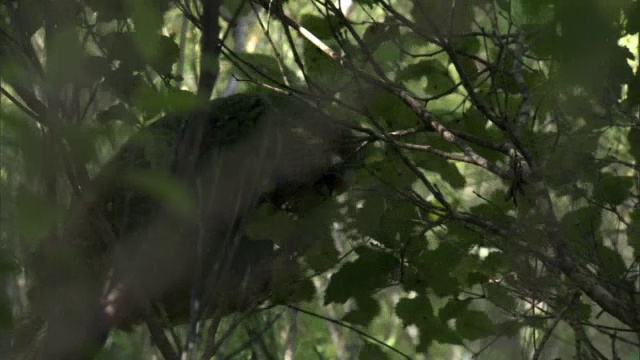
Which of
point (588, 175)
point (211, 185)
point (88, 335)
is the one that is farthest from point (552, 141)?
point (88, 335)

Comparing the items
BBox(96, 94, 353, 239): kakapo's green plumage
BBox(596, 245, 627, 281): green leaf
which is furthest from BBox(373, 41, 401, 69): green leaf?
BBox(596, 245, 627, 281): green leaf

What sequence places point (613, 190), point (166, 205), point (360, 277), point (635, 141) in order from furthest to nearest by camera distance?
1. point (635, 141)
2. point (613, 190)
3. point (360, 277)
4. point (166, 205)

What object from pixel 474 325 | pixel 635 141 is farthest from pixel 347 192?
pixel 635 141

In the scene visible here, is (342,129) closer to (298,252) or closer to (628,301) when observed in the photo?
(298,252)

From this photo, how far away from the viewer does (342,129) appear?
8.28 feet

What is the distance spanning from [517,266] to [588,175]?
363 millimetres

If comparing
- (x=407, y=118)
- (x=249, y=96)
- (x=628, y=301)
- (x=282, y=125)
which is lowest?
(x=628, y=301)

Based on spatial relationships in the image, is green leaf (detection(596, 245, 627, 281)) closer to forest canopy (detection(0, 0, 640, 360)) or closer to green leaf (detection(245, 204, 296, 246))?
forest canopy (detection(0, 0, 640, 360))

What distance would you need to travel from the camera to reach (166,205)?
1.68 metres

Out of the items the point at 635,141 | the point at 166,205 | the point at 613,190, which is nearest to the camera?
the point at 166,205

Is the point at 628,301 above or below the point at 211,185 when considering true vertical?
below

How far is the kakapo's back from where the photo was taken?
4.92 ft

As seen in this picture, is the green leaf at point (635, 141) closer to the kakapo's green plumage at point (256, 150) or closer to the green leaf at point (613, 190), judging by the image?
the green leaf at point (613, 190)

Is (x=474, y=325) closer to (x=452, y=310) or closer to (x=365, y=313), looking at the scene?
(x=452, y=310)
